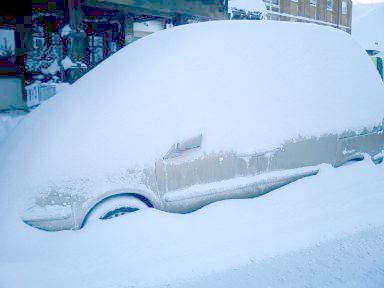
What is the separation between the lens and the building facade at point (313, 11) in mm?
24641

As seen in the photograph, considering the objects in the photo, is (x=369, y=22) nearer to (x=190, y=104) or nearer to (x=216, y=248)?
(x=190, y=104)

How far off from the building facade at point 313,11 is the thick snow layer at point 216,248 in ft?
73.5

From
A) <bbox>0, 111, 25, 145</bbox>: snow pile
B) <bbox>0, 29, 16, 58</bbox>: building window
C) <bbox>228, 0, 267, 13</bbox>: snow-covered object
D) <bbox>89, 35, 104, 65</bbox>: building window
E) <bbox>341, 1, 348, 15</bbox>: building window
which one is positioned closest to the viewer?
<bbox>0, 111, 25, 145</bbox>: snow pile

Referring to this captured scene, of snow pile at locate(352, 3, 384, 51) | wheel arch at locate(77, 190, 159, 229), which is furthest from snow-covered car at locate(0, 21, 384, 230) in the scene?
snow pile at locate(352, 3, 384, 51)

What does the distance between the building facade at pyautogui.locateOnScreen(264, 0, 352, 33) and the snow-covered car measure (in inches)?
842

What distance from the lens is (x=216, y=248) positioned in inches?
108

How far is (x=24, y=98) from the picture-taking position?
35.9 feet

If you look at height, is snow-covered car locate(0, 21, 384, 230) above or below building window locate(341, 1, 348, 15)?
below

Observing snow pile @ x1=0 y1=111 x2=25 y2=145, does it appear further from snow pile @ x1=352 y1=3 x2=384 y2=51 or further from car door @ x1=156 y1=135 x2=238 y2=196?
snow pile @ x1=352 y1=3 x2=384 y2=51

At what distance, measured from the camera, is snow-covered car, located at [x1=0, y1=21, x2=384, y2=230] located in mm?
2727

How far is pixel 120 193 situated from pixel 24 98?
9369 mm

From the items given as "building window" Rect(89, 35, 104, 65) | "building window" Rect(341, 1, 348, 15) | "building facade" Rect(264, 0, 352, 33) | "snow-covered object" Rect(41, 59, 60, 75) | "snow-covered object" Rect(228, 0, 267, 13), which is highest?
"building window" Rect(341, 1, 348, 15)

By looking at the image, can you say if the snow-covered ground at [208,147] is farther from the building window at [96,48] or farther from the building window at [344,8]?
the building window at [344,8]

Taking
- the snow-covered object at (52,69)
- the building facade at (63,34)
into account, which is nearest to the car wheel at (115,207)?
the building facade at (63,34)
